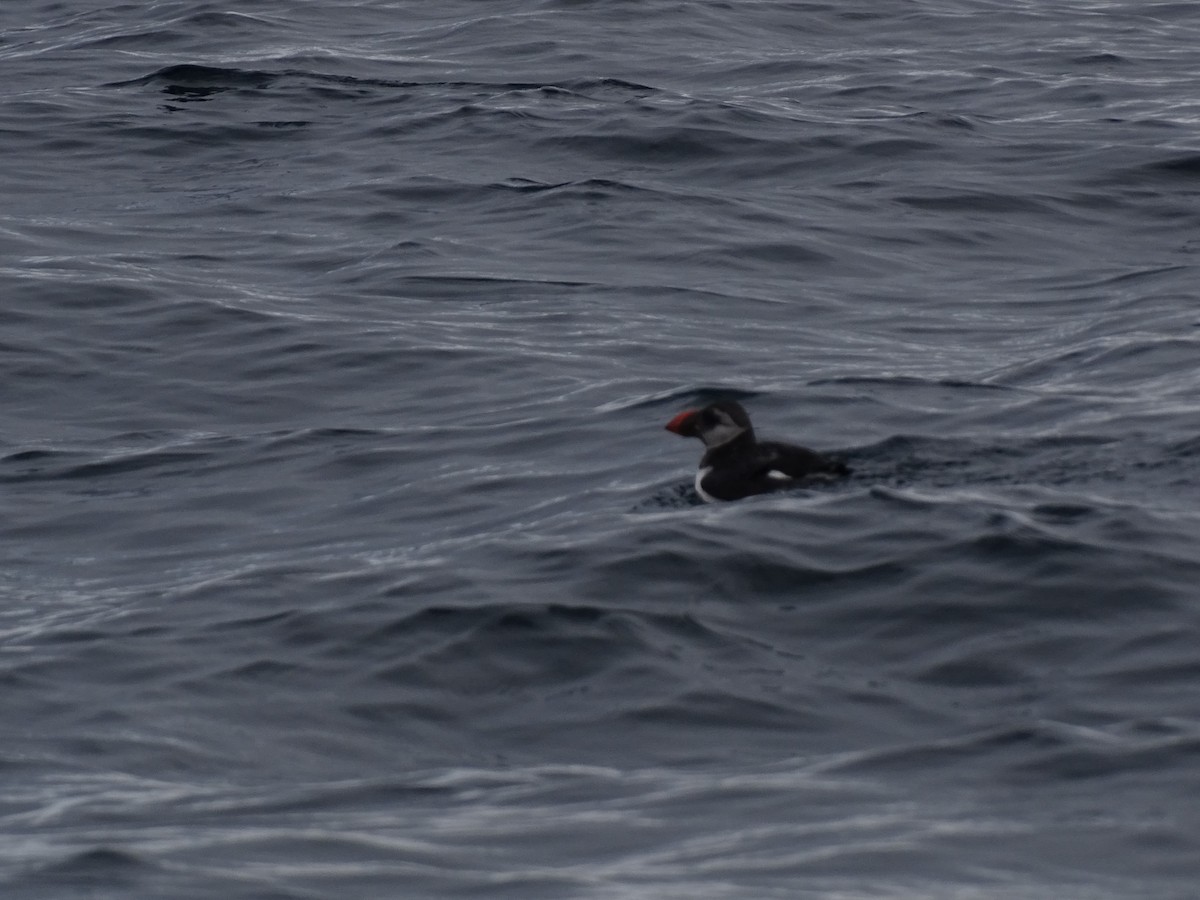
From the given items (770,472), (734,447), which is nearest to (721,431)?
(734,447)

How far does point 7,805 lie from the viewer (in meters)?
7.30

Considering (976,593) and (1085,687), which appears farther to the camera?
(976,593)

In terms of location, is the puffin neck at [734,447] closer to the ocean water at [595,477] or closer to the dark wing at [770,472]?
the dark wing at [770,472]

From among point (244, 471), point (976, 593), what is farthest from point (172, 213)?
point (976, 593)

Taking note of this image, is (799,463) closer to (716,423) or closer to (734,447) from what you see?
(734,447)

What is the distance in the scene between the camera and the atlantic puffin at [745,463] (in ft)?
32.8

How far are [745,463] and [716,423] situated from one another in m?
0.42

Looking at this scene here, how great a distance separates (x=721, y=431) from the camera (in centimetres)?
1045

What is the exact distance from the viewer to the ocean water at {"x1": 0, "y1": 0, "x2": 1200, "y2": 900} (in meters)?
6.75

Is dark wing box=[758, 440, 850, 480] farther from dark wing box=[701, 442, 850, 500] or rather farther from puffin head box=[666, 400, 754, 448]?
→ puffin head box=[666, 400, 754, 448]

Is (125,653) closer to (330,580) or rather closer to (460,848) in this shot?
(330,580)

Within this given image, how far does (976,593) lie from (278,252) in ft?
28.8

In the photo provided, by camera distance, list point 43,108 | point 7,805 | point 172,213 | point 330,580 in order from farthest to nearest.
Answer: point 43,108 < point 172,213 < point 330,580 < point 7,805

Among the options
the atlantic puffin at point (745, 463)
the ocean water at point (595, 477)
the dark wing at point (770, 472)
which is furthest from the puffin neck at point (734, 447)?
the ocean water at point (595, 477)
